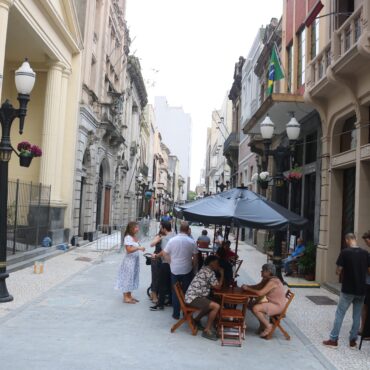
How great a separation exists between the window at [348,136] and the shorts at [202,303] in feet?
22.4

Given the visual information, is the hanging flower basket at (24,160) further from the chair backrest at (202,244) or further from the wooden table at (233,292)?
the wooden table at (233,292)

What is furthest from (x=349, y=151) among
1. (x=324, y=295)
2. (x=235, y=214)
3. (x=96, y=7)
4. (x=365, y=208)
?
(x=96, y=7)

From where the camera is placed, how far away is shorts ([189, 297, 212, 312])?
7227 mm

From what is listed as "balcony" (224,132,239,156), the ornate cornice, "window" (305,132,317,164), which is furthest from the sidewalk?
the ornate cornice

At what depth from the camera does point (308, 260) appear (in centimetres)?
1373

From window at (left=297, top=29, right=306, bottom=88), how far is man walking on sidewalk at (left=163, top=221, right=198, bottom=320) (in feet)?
34.4

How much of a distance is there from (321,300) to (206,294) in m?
4.55

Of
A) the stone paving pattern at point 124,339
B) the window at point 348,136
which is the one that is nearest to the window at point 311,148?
the window at point 348,136

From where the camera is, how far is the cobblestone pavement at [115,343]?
19.0ft

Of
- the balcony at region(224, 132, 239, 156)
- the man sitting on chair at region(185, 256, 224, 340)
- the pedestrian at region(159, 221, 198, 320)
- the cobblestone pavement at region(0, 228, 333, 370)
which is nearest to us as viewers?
the cobblestone pavement at region(0, 228, 333, 370)

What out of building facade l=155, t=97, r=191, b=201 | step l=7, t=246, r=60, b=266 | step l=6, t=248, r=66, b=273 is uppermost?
building facade l=155, t=97, r=191, b=201

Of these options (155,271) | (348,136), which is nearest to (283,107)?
(348,136)

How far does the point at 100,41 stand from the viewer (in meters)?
25.3

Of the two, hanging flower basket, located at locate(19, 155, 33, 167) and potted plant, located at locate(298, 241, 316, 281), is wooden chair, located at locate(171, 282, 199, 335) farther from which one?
potted plant, located at locate(298, 241, 316, 281)
